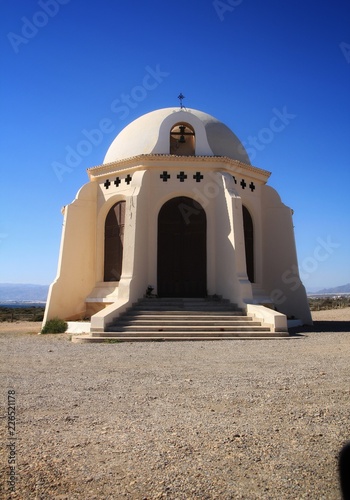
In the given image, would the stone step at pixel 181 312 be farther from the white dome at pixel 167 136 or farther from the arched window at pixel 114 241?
the white dome at pixel 167 136

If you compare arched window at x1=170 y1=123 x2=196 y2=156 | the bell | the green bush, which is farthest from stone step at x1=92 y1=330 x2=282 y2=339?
the bell

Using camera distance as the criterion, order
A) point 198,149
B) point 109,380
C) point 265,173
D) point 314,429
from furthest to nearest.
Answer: point 265,173, point 198,149, point 109,380, point 314,429

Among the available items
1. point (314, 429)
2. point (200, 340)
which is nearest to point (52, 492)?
point (314, 429)

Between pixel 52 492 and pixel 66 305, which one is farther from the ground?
pixel 66 305

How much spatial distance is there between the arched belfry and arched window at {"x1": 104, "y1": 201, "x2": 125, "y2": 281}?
0.04 m

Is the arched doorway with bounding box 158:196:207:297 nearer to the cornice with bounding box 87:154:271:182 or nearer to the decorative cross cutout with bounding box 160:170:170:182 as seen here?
the decorative cross cutout with bounding box 160:170:170:182

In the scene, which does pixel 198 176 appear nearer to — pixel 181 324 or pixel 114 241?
pixel 114 241

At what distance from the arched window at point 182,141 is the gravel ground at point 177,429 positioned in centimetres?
1357

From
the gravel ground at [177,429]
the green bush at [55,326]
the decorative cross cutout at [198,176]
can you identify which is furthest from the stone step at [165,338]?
the decorative cross cutout at [198,176]

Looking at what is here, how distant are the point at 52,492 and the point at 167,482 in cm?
81

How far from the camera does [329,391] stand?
6109 mm

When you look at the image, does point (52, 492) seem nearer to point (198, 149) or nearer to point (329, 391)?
point (329, 391)

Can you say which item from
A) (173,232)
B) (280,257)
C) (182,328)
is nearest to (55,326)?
(182,328)

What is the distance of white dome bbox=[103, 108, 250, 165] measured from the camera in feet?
61.4
